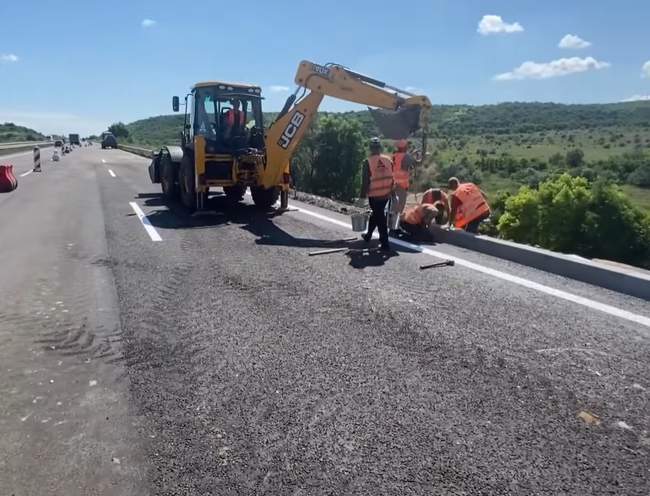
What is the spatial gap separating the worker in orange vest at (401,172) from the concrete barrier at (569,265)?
1.27m

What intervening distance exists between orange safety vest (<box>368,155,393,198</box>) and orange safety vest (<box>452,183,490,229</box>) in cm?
162

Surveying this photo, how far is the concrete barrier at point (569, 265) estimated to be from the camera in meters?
6.36

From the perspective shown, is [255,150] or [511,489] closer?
[511,489]

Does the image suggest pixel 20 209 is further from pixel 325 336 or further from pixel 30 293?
pixel 325 336

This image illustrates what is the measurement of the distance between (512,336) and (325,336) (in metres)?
1.65

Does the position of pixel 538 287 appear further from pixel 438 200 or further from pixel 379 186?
pixel 438 200

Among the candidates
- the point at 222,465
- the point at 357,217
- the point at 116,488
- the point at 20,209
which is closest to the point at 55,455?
the point at 116,488

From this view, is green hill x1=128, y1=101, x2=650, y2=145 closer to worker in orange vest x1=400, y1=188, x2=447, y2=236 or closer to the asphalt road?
worker in orange vest x1=400, y1=188, x2=447, y2=236

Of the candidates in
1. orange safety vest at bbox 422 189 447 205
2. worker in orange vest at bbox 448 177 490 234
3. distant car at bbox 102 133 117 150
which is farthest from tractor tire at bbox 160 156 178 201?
distant car at bbox 102 133 117 150

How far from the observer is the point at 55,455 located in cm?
337

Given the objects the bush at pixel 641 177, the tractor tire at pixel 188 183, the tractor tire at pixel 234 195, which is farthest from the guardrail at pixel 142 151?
the bush at pixel 641 177

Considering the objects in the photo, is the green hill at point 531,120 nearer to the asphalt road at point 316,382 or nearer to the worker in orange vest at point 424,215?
the worker in orange vest at point 424,215

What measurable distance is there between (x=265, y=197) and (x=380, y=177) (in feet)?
17.3

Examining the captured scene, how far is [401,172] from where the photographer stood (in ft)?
32.9
